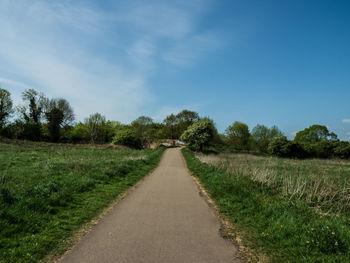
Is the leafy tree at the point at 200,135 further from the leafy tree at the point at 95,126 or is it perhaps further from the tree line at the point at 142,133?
the leafy tree at the point at 95,126

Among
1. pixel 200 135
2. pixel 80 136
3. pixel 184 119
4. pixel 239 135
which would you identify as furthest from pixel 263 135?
pixel 80 136

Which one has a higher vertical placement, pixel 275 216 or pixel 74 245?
pixel 275 216

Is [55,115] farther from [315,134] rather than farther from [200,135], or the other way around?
[315,134]

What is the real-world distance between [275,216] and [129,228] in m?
4.21

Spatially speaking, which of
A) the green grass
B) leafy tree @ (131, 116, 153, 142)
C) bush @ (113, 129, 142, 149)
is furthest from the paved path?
leafy tree @ (131, 116, 153, 142)

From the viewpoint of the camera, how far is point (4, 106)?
46.1 metres

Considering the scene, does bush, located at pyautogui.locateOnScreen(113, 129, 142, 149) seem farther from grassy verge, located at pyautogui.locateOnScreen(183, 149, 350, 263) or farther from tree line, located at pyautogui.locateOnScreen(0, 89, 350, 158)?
grassy verge, located at pyautogui.locateOnScreen(183, 149, 350, 263)

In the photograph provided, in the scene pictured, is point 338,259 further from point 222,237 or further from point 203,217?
point 203,217

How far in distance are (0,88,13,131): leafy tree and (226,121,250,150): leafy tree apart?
214 feet

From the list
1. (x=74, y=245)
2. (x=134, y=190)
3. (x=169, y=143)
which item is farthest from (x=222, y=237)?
(x=169, y=143)

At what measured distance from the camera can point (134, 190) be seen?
9898 mm

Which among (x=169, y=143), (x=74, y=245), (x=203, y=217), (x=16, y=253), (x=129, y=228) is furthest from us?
(x=169, y=143)

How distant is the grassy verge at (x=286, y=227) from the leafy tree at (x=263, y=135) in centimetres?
7024

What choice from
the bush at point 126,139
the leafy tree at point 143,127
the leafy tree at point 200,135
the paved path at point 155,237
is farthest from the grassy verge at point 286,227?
the leafy tree at point 143,127
